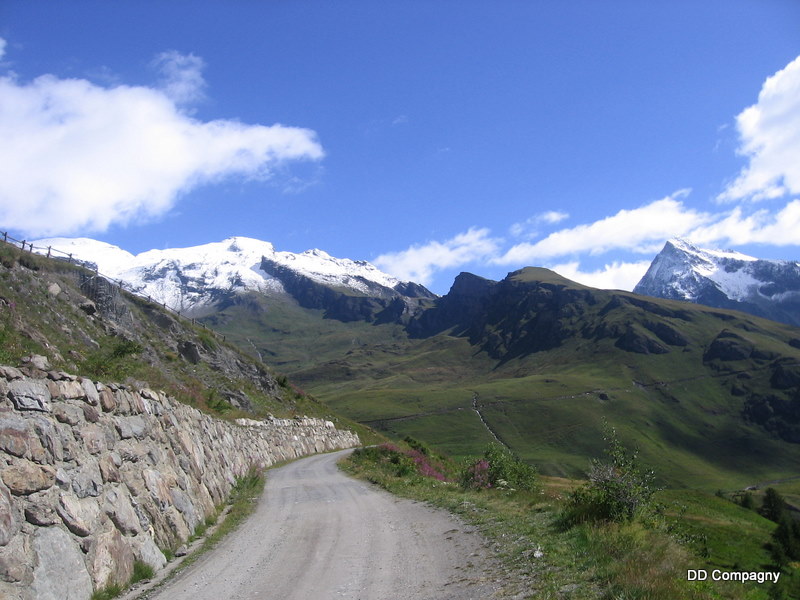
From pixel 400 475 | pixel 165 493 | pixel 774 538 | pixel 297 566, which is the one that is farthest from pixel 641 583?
pixel 774 538

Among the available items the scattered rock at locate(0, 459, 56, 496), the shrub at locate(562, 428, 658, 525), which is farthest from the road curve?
the scattered rock at locate(0, 459, 56, 496)

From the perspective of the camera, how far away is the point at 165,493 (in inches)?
568

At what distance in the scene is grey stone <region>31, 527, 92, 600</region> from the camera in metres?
8.77

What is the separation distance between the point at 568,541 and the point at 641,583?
3.56m

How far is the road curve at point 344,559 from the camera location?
418 inches

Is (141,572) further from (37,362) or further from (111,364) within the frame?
(111,364)

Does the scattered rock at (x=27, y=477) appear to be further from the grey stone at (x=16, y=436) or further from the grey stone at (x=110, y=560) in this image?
the grey stone at (x=110, y=560)

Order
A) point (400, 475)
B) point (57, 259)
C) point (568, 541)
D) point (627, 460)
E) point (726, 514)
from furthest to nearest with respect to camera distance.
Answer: point (57, 259) → point (726, 514) → point (400, 475) → point (627, 460) → point (568, 541)

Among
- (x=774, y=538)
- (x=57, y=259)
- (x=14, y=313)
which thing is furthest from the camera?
(x=57, y=259)

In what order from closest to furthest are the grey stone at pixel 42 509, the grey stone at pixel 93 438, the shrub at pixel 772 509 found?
the grey stone at pixel 42 509 → the grey stone at pixel 93 438 → the shrub at pixel 772 509

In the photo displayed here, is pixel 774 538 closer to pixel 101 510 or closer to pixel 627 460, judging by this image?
pixel 627 460

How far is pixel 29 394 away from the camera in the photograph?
10.4m

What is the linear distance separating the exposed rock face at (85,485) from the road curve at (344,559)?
1.36 m

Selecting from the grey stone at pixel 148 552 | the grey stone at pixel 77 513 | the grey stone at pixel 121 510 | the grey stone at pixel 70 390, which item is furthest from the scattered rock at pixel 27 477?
the grey stone at pixel 148 552
